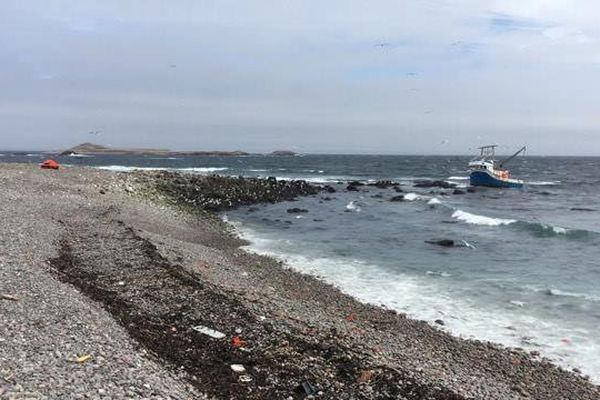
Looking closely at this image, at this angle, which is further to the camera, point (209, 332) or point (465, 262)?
point (465, 262)

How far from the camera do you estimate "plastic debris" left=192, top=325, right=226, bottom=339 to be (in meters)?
9.02

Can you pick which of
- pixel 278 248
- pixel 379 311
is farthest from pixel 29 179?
pixel 379 311

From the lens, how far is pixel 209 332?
9.17 meters

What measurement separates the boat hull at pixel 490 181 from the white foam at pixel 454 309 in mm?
39687

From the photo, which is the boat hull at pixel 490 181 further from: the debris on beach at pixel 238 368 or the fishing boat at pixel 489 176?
the debris on beach at pixel 238 368

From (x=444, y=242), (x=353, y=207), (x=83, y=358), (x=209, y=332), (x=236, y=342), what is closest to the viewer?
(x=83, y=358)

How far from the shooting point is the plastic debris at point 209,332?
902 cm

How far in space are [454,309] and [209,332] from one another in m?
7.33

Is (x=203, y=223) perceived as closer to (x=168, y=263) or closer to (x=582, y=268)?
(x=168, y=263)

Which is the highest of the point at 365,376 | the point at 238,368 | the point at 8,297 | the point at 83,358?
the point at 8,297

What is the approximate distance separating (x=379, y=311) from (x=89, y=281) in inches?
261

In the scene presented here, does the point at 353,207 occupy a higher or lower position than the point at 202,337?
lower

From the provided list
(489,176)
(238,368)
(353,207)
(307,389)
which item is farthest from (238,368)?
(489,176)

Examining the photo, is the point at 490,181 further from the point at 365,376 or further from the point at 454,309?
the point at 365,376
